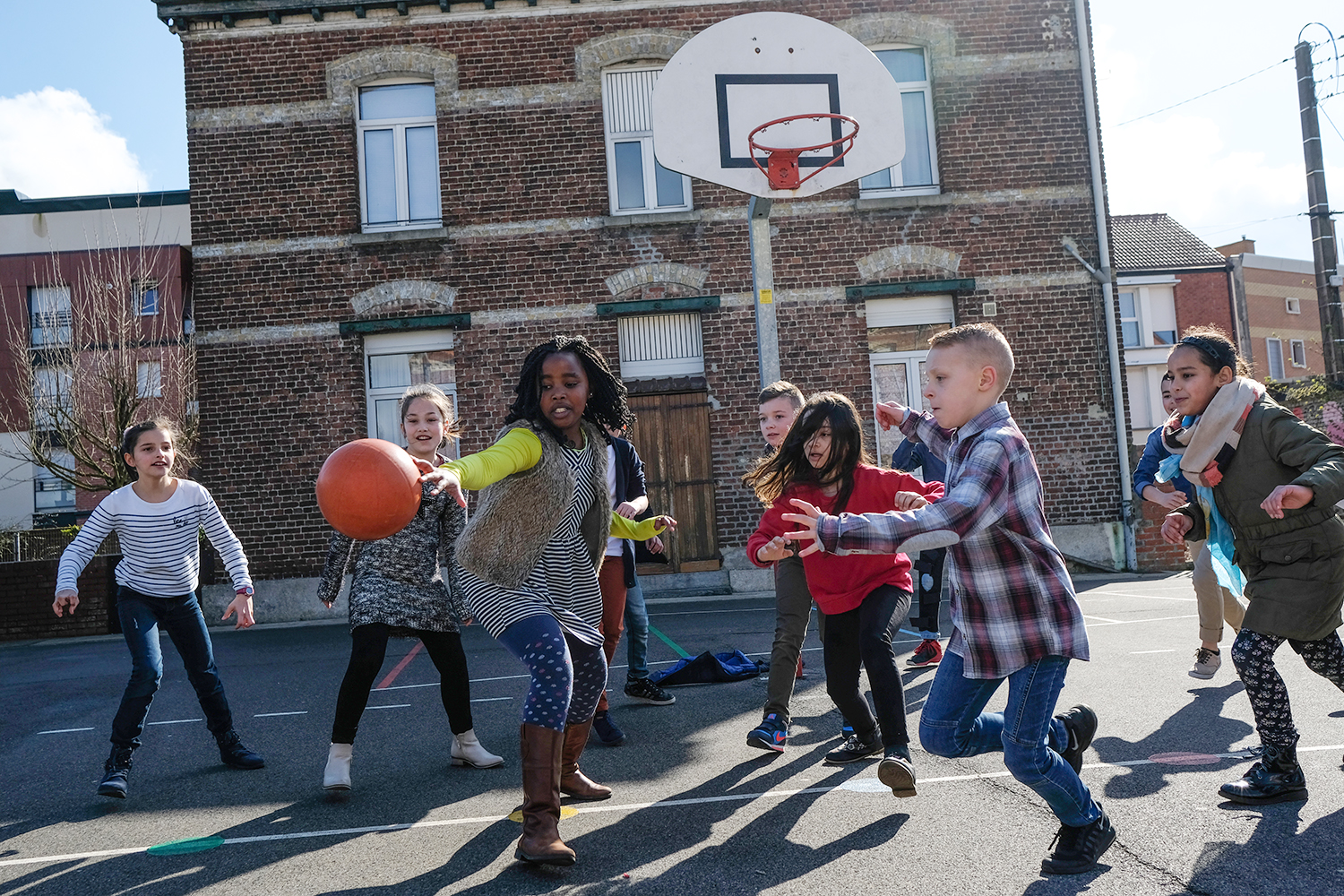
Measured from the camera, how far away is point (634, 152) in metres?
15.4

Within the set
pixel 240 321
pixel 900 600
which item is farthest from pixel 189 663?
pixel 240 321

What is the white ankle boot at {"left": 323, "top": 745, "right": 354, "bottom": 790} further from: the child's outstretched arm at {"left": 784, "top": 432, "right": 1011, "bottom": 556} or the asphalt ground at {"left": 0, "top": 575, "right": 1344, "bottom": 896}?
the child's outstretched arm at {"left": 784, "top": 432, "right": 1011, "bottom": 556}

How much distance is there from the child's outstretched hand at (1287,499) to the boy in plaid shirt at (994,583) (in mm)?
1170

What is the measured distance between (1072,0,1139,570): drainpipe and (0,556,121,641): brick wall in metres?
14.9

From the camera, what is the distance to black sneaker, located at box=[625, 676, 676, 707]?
6836 mm

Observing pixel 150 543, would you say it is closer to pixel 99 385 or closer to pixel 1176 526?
pixel 1176 526

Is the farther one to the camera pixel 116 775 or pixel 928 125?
pixel 928 125

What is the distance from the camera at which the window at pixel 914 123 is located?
608 inches

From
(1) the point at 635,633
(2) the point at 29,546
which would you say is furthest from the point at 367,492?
(2) the point at 29,546

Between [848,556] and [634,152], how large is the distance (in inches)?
466

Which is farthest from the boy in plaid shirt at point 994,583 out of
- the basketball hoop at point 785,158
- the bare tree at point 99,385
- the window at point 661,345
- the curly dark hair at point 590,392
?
the bare tree at point 99,385

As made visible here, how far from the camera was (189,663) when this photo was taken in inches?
220

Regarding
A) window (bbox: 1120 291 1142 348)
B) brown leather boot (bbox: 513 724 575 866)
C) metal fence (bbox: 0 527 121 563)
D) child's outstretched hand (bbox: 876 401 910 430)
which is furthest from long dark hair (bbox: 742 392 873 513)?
window (bbox: 1120 291 1142 348)

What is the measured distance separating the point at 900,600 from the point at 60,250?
1320 inches
